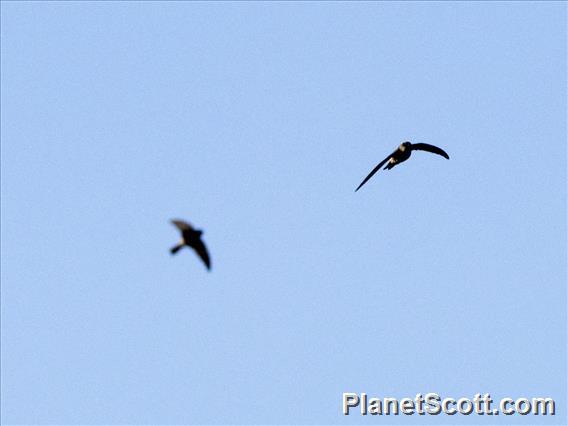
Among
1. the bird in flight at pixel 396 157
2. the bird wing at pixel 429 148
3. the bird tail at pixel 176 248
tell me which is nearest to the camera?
the bird tail at pixel 176 248

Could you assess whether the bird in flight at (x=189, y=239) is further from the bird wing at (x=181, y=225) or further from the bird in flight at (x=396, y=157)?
the bird in flight at (x=396, y=157)

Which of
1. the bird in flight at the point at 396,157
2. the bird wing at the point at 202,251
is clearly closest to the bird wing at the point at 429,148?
the bird in flight at the point at 396,157

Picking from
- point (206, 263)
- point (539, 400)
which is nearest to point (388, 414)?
point (539, 400)

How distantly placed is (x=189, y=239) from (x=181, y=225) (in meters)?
0.64

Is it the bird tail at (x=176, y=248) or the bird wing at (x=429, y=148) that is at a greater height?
→ the bird wing at (x=429, y=148)

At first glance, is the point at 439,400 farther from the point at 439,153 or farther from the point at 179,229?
the point at 179,229

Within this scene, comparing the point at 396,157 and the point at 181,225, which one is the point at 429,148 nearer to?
the point at 396,157

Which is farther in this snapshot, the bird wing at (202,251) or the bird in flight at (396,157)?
the bird in flight at (396,157)

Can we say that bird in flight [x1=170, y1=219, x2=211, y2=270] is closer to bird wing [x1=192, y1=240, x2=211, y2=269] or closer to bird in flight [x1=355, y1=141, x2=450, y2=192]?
bird wing [x1=192, y1=240, x2=211, y2=269]

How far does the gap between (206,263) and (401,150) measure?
13977 millimetres

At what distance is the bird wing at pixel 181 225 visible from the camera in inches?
2288

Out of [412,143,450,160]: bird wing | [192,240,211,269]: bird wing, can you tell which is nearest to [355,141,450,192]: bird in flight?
[412,143,450,160]: bird wing

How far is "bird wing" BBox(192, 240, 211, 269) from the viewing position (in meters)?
58.8

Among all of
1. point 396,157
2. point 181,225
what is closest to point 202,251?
point 181,225
